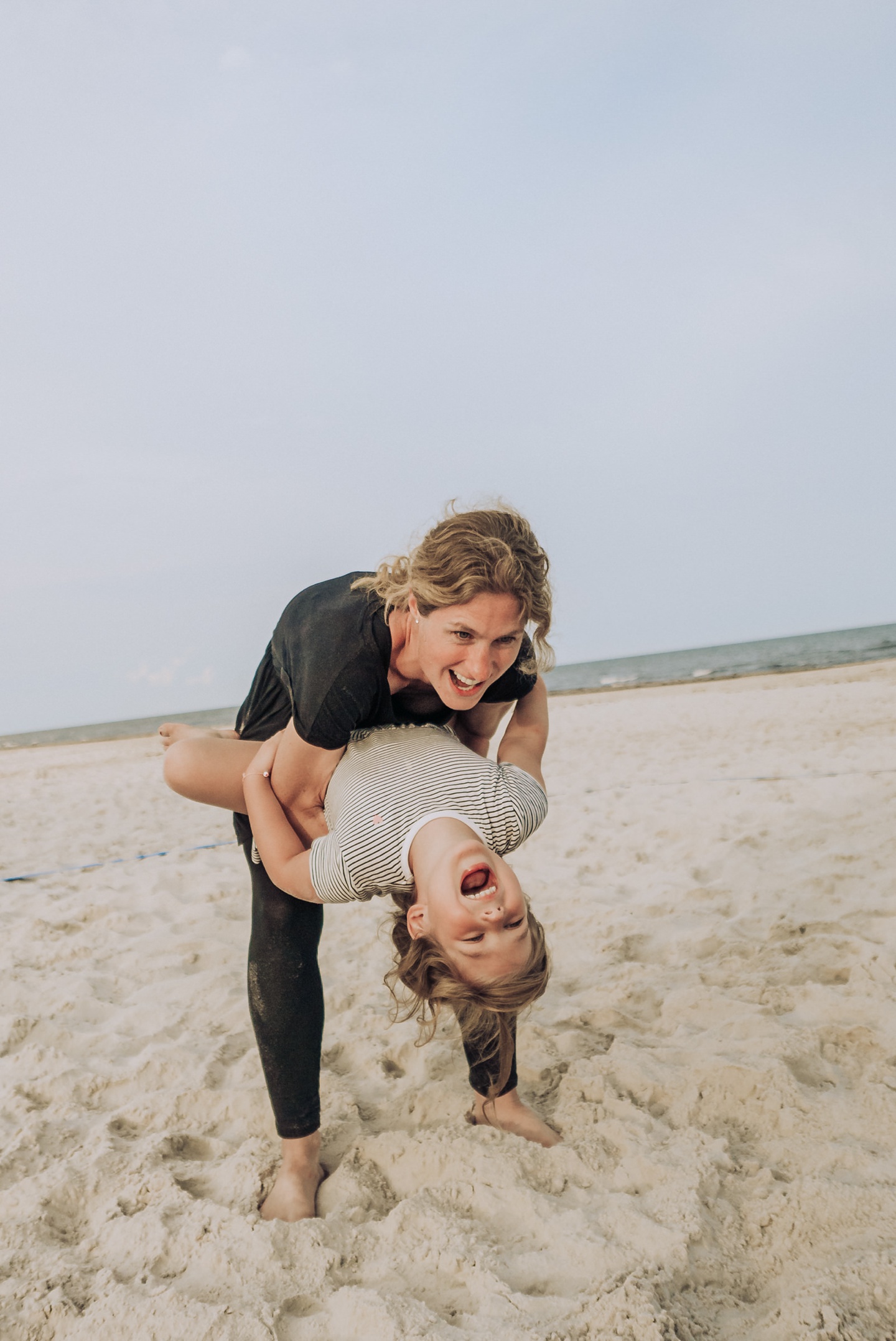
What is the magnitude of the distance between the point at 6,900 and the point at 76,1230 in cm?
306

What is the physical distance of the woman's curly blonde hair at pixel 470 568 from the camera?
2059 millimetres

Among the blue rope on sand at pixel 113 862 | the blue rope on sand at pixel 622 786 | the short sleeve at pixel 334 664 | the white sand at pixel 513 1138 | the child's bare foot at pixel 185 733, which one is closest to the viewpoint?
the white sand at pixel 513 1138

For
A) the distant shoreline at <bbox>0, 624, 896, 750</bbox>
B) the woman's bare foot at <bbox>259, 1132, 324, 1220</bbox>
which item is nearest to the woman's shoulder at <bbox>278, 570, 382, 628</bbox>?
the woman's bare foot at <bbox>259, 1132, 324, 1220</bbox>

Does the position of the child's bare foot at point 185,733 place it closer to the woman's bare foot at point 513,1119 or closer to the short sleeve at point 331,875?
the short sleeve at point 331,875

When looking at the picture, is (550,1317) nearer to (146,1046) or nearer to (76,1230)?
(76,1230)

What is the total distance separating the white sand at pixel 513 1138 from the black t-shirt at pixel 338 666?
1009 mm

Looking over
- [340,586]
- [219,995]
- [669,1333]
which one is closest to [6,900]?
[219,995]

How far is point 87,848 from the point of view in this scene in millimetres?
5949

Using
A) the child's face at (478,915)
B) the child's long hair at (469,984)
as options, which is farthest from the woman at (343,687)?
the child's face at (478,915)

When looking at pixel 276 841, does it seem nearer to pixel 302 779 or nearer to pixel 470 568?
pixel 302 779

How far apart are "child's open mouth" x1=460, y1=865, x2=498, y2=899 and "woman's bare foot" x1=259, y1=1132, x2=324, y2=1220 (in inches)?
36.9

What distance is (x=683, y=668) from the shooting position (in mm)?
36281

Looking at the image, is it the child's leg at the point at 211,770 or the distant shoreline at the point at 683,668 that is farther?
the distant shoreline at the point at 683,668

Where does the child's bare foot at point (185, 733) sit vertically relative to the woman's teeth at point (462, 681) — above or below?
below
